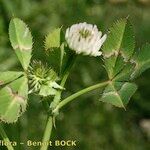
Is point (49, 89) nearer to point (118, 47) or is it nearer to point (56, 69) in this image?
point (56, 69)

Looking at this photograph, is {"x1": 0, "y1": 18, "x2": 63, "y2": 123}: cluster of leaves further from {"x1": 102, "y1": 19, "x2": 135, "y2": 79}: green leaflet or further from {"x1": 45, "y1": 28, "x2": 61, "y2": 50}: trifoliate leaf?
{"x1": 102, "y1": 19, "x2": 135, "y2": 79}: green leaflet

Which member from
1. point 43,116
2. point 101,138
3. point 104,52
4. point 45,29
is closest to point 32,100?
point 43,116

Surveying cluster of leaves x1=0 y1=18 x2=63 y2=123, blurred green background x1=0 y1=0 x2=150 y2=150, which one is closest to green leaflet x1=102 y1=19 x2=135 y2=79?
cluster of leaves x1=0 y1=18 x2=63 y2=123

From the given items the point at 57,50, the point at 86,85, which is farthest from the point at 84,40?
the point at 86,85

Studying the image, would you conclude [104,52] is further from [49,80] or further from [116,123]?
[116,123]

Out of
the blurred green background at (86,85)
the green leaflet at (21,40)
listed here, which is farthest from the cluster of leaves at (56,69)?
the blurred green background at (86,85)
